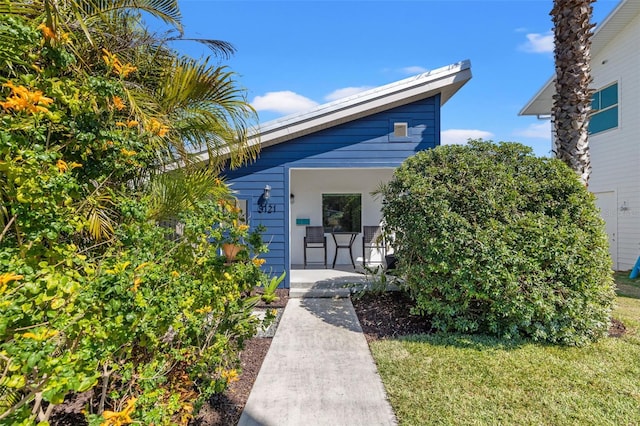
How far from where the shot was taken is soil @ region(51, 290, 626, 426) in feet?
8.64

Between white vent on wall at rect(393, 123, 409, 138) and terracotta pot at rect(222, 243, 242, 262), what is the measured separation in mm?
4786

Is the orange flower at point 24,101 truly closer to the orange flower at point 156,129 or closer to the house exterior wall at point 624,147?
the orange flower at point 156,129

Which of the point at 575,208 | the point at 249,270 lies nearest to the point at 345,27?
the point at 575,208

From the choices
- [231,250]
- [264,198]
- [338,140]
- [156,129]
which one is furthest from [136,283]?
[338,140]

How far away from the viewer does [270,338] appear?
14.5 feet

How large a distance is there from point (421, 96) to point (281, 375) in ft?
18.2

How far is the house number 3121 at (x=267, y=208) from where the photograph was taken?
689 cm

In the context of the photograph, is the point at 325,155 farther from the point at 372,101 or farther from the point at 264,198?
the point at 264,198

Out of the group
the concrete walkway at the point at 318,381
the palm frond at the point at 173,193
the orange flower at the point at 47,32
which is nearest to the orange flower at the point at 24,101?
the orange flower at the point at 47,32

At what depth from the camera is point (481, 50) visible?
338 inches

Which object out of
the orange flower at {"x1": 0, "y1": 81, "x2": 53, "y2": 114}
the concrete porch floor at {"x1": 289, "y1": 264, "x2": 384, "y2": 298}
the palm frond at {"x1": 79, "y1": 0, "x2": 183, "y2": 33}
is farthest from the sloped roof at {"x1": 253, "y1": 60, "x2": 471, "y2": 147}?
the orange flower at {"x1": 0, "y1": 81, "x2": 53, "y2": 114}

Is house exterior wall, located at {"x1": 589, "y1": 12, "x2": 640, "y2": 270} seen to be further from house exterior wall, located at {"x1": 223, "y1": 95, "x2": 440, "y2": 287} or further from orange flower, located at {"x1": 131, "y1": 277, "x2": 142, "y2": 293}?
orange flower, located at {"x1": 131, "y1": 277, "x2": 142, "y2": 293}

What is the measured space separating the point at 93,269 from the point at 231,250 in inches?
44.9

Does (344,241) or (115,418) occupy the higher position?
(344,241)
